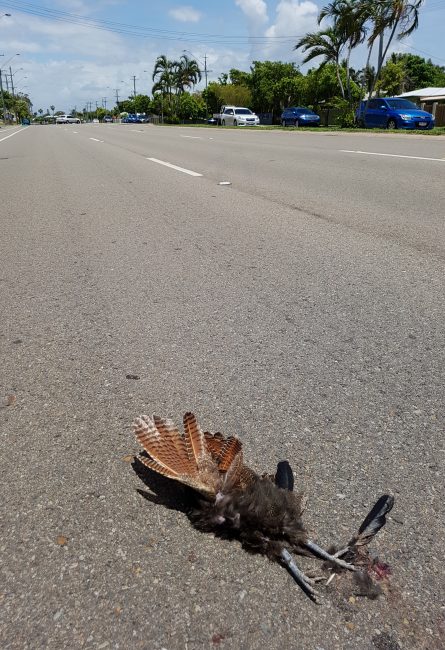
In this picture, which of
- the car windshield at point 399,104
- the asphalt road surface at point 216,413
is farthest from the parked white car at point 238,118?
the asphalt road surface at point 216,413

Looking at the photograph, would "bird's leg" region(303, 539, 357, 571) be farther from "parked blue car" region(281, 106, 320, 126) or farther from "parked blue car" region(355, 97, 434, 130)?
"parked blue car" region(281, 106, 320, 126)

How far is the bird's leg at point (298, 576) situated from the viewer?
157 centimetres

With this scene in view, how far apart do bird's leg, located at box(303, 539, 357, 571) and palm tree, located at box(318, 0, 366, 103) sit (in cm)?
3377

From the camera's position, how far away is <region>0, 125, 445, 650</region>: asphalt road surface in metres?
1.54

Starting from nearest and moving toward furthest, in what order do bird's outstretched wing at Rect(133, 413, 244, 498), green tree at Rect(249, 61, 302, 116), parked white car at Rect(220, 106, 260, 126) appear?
bird's outstretched wing at Rect(133, 413, 244, 498) < parked white car at Rect(220, 106, 260, 126) < green tree at Rect(249, 61, 302, 116)

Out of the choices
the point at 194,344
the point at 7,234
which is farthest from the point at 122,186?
the point at 194,344

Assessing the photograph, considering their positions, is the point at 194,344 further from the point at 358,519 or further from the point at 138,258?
the point at 138,258

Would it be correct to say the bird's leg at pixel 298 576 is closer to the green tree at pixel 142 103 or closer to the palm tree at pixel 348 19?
the palm tree at pixel 348 19

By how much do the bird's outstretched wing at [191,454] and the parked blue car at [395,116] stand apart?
26.2m

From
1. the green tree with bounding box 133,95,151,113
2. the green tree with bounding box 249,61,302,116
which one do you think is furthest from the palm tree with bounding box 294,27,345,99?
the green tree with bounding box 133,95,151,113

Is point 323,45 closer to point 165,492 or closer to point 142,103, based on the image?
point 165,492

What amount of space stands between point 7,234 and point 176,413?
483 cm

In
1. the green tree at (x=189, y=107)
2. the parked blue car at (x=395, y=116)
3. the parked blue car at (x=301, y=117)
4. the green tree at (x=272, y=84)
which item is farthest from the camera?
the green tree at (x=189, y=107)

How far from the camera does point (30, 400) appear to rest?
2.63 meters
